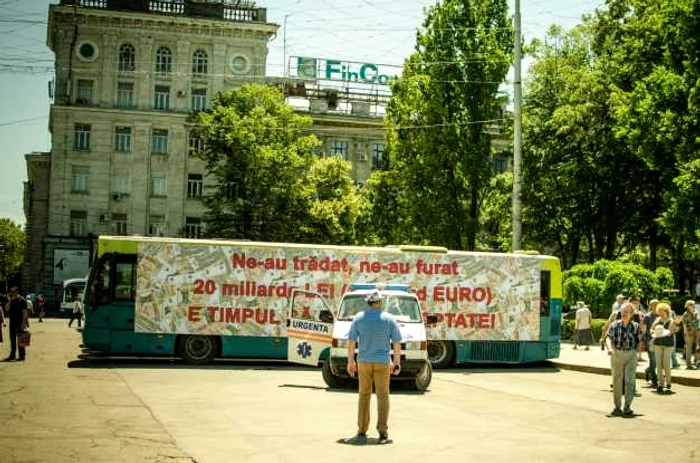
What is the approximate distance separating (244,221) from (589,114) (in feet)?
74.7

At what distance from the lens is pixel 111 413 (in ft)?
44.9

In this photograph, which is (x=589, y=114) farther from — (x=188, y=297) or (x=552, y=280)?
(x=188, y=297)

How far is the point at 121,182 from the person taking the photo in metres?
69.4

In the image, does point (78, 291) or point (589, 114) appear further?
point (78, 291)

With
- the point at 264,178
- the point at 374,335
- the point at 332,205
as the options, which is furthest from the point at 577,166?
the point at 374,335

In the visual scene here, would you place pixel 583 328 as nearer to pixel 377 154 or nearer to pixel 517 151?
pixel 517 151

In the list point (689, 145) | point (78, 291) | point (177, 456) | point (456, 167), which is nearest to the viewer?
point (177, 456)

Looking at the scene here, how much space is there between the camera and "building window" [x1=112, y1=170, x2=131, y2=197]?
2724 inches

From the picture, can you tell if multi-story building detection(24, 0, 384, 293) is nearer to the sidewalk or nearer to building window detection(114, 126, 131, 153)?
building window detection(114, 126, 131, 153)

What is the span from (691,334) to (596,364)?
2.71 meters

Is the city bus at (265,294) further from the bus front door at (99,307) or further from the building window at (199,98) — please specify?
the building window at (199,98)

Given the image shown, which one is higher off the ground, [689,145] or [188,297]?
[689,145]

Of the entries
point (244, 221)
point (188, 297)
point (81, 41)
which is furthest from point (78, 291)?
point (188, 297)

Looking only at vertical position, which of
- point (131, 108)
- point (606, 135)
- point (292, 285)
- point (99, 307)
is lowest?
point (99, 307)
